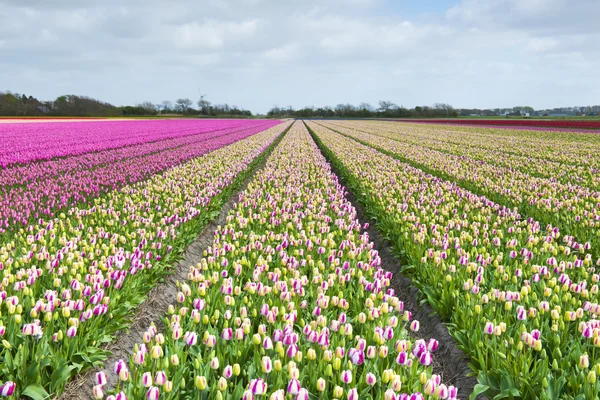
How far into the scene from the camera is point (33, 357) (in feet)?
11.5

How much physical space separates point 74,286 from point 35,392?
1136 millimetres

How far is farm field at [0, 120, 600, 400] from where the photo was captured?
3.25 metres

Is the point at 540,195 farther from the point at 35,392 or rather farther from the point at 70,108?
the point at 70,108

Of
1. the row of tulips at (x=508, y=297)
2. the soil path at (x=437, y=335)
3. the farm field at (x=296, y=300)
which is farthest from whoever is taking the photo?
the soil path at (x=437, y=335)

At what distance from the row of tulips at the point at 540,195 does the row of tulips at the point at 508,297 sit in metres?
0.84

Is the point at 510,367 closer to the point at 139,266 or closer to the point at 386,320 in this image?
the point at 386,320

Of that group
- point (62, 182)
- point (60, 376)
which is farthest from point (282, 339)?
point (62, 182)

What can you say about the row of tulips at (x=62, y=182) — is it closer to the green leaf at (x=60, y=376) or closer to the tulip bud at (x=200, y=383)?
the green leaf at (x=60, y=376)

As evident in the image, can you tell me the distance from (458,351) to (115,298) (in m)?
3.75

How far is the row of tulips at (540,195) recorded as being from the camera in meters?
7.83

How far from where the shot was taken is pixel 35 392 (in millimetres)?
3346

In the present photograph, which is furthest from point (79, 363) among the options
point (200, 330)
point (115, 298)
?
point (200, 330)

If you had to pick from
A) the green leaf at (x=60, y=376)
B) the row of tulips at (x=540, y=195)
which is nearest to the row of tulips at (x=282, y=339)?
the green leaf at (x=60, y=376)

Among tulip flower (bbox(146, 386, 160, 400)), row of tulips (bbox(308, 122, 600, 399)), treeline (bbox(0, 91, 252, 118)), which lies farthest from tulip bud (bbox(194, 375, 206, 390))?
treeline (bbox(0, 91, 252, 118))
